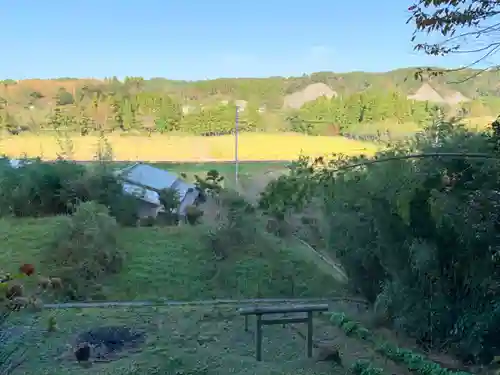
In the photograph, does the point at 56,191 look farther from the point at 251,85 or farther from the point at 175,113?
the point at 251,85

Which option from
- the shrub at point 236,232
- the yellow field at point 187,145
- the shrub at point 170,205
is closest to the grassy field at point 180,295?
the shrub at point 236,232

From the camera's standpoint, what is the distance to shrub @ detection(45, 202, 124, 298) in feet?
26.3

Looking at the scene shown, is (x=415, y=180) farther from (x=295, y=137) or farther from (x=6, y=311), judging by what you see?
(x=295, y=137)

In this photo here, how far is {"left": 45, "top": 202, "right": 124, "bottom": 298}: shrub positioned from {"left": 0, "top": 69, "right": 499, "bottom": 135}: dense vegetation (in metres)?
7.52

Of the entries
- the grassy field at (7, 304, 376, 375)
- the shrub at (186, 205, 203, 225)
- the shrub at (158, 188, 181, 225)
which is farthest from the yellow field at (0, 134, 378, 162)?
the grassy field at (7, 304, 376, 375)

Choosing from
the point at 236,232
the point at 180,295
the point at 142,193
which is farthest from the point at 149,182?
the point at 180,295

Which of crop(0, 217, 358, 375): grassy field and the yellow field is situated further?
the yellow field

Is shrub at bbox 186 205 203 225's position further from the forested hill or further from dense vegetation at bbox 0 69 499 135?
the forested hill

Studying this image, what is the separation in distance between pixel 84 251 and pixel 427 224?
5.24 m

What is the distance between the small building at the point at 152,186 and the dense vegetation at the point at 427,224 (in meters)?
4.99

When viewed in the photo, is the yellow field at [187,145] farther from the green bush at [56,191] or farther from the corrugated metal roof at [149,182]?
the green bush at [56,191]

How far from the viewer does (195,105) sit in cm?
2027

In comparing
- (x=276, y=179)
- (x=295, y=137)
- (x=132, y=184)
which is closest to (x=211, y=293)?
(x=132, y=184)

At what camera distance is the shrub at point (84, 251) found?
8.02 meters
